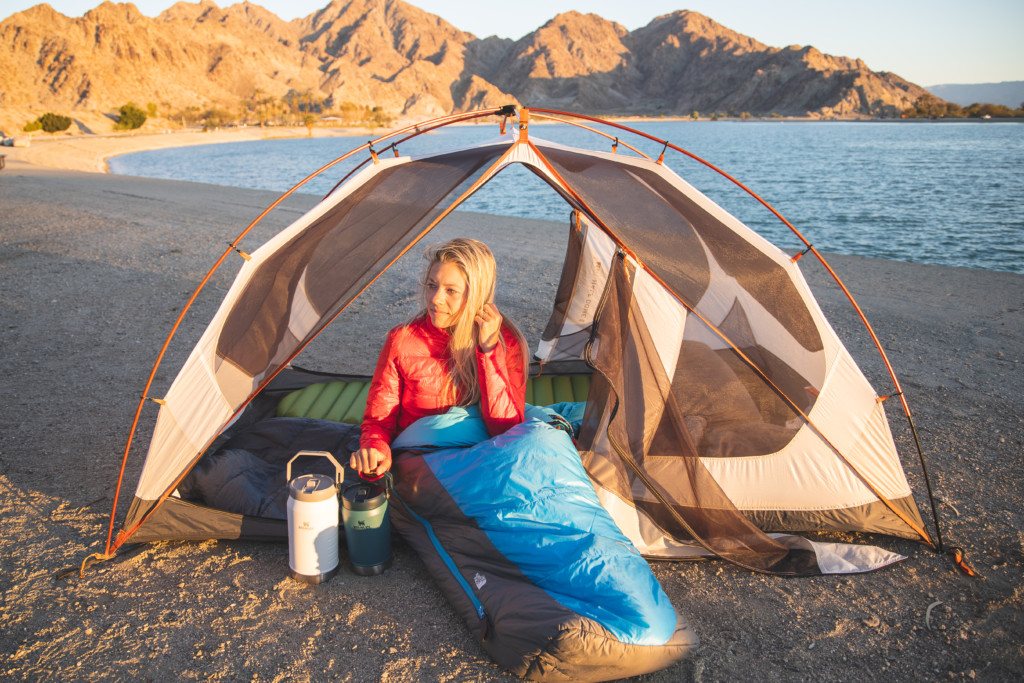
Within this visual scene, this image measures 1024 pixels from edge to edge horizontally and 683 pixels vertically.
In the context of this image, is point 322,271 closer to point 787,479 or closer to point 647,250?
point 647,250

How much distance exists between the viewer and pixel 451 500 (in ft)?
9.48

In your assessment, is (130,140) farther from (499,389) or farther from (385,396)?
(499,389)

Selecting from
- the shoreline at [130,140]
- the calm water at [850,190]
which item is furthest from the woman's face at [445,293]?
the calm water at [850,190]

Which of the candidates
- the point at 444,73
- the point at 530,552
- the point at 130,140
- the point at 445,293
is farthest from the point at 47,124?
the point at 444,73

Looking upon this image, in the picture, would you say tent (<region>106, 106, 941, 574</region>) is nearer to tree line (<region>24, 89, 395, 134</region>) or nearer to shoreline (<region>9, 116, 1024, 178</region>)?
shoreline (<region>9, 116, 1024, 178</region>)

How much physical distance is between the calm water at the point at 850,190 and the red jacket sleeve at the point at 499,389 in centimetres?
564

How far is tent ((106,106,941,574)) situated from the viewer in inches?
124

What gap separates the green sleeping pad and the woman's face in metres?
1.44

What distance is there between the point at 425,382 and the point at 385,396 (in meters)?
0.22

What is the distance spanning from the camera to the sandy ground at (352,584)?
2518 mm

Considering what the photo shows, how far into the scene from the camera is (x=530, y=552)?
101 inches

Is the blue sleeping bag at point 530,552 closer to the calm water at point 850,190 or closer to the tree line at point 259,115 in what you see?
the calm water at point 850,190

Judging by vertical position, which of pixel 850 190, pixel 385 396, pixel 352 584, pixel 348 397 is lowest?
pixel 352 584

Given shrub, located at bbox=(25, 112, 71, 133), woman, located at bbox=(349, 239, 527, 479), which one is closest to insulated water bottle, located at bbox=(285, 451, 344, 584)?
woman, located at bbox=(349, 239, 527, 479)
